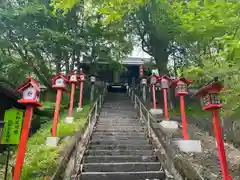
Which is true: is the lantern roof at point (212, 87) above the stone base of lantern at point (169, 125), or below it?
above

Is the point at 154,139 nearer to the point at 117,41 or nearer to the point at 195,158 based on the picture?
the point at 195,158

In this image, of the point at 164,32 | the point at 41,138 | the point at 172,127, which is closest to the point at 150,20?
the point at 164,32

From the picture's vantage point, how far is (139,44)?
19312 mm

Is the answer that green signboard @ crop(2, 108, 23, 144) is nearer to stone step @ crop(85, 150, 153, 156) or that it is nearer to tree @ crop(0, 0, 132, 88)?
stone step @ crop(85, 150, 153, 156)

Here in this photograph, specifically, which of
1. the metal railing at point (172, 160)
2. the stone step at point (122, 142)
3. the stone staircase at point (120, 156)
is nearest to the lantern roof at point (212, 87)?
the metal railing at point (172, 160)

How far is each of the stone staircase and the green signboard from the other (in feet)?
6.54

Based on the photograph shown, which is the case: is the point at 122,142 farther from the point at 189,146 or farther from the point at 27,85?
the point at 27,85

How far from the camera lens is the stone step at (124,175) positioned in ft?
19.6

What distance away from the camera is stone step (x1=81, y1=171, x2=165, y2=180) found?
19.6ft

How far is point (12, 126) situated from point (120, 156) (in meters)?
3.20

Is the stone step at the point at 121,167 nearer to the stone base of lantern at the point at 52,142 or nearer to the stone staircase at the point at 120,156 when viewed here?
the stone staircase at the point at 120,156

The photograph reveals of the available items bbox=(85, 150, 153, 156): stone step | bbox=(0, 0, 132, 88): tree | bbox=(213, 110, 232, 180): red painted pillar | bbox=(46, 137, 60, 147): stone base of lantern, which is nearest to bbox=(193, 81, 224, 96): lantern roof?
bbox=(213, 110, 232, 180): red painted pillar

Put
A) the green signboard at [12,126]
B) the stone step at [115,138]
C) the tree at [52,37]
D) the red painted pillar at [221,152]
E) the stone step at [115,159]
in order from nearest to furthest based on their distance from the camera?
the red painted pillar at [221,152], the green signboard at [12,126], the stone step at [115,159], the stone step at [115,138], the tree at [52,37]

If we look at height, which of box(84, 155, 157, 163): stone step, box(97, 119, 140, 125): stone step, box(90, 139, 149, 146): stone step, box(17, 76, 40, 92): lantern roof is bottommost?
box(84, 155, 157, 163): stone step
